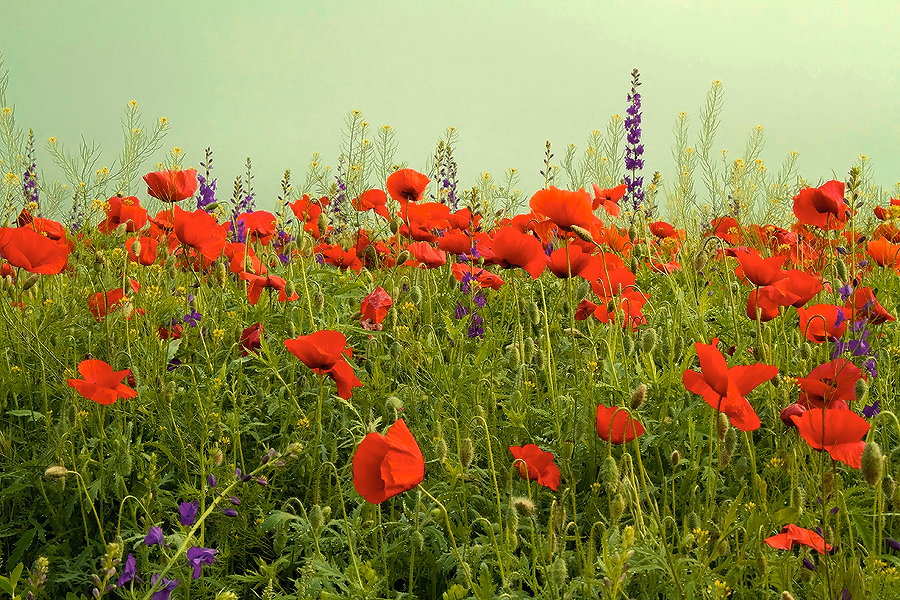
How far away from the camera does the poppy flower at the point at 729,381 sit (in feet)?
4.16

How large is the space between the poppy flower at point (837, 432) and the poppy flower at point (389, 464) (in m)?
0.74

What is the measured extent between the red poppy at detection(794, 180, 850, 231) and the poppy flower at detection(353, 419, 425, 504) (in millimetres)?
1727

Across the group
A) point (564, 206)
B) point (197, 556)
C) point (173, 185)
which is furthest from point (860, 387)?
point (173, 185)

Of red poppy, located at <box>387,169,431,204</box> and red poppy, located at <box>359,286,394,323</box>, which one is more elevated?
red poppy, located at <box>387,169,431,204</box>

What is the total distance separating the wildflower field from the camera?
4.24 ft

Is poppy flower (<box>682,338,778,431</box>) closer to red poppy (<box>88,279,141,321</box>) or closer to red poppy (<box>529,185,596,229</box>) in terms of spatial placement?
red poppy (<box>529,185,596,229</box>)

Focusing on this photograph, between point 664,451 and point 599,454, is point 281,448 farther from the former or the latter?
point 664,451

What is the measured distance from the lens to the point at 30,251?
197cm

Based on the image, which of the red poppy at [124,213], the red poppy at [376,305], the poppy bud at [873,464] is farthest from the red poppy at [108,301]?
the poppy bud at [873,464]

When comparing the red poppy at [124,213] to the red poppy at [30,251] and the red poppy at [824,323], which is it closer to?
the red poppy at [30,251]

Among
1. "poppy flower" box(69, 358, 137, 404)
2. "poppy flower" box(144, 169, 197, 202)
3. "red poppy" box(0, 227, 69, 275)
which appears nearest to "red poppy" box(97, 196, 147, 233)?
"poppy flower" box(144, 169, 197, 202)

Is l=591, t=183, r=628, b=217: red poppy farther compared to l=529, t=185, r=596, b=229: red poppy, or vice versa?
l=591, t=183, r=628, b=217: red poppy

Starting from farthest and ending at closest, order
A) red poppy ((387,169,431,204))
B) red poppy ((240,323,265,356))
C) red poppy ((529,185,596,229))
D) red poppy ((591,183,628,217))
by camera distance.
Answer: red poppy ((591,183,628,217)) → red poppy ((387,169,431,204)) → red poppy ((240,323,265,356)) → red poppy ((529,185,596,229))

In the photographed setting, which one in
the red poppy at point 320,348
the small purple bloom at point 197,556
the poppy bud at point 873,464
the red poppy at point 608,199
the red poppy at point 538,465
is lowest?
the small purple bloom at point 197,556
